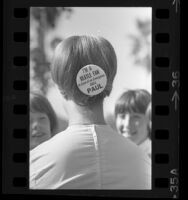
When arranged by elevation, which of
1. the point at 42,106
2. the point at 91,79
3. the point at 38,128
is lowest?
the point at 38,128

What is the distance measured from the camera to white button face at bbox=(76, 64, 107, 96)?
2260 mm

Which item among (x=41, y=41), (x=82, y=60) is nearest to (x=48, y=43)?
(x=41, y=41)

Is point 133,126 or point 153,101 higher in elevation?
point 153,101

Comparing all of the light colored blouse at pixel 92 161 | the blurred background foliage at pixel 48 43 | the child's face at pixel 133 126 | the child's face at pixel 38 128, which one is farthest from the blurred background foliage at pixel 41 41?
the child's face at pixel 133 126

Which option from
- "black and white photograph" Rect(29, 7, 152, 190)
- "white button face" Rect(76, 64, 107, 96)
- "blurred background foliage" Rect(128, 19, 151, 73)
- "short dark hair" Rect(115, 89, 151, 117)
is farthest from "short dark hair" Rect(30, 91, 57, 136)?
"blurred background foliage" Rect(128, 19, 151, 73)

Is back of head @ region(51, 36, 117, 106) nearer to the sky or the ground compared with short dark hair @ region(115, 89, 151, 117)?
nearer to the sky

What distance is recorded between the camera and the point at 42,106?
2.28 metres

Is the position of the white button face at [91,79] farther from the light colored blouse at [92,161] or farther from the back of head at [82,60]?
the light colored blouse at [92,161]

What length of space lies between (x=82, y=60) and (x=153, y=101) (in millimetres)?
372

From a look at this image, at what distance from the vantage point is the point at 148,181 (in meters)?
2.26

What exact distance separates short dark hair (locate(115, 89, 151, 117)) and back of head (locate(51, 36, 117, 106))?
75 millimetres

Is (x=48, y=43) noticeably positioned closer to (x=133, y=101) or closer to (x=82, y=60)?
(x=82, y=60)

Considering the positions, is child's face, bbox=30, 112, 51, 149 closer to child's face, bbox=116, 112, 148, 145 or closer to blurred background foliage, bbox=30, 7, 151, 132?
blurred background foliage, bbox=30, 7, 151, 132

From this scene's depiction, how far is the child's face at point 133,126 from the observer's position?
226cm
